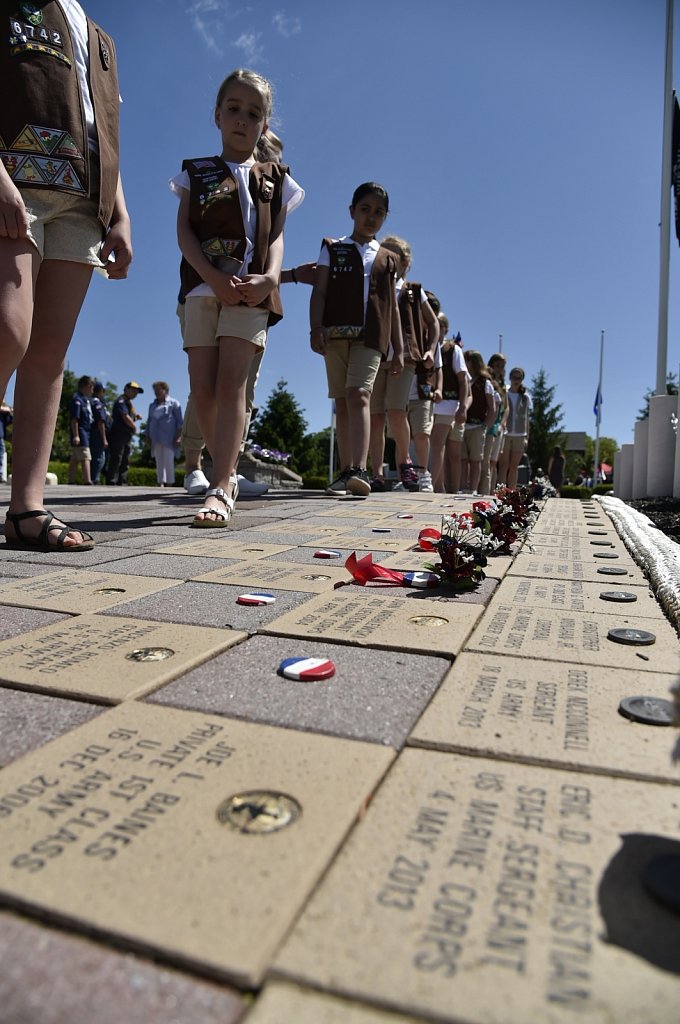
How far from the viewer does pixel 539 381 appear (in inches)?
2346

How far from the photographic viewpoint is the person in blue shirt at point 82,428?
38.9ft

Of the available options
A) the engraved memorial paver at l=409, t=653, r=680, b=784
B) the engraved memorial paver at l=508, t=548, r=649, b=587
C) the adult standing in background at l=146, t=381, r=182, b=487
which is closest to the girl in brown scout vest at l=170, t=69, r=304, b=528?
the engraved memorial paver at l=508, t=548, r=649, b=587

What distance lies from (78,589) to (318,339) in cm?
460

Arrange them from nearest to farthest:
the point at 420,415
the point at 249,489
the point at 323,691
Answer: the point at 323,691 → the point at 249,489 → the point at 420,415

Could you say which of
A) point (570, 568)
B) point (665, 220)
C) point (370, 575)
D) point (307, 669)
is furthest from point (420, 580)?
point (665, 220)

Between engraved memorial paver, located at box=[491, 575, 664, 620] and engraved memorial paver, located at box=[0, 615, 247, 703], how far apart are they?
3.19 ft

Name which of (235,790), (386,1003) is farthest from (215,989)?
(235,790)

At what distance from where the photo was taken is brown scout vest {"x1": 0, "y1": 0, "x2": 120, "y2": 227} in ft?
8.55

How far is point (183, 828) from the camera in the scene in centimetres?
94

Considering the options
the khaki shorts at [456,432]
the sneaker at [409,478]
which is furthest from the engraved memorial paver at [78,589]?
the khaki shorts at [456,432]

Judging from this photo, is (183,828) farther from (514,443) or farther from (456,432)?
(514,443)

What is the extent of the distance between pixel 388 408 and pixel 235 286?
149 inches

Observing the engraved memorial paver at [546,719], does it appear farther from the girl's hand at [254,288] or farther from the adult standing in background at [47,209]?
the girl's hand at [254,288]

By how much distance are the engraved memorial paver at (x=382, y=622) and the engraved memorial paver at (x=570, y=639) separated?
0.21ft
